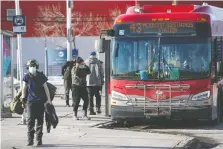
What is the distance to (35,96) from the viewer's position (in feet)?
34.5

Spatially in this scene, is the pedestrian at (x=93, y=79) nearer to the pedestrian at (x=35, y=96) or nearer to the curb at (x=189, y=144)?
the curb at (x=189, y=144)

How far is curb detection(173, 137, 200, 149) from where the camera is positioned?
11.0 metres

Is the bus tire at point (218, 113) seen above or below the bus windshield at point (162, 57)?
below

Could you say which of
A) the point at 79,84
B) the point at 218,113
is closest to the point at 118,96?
the point at 79,84

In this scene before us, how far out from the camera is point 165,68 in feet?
45.8

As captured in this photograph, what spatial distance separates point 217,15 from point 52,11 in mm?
37659

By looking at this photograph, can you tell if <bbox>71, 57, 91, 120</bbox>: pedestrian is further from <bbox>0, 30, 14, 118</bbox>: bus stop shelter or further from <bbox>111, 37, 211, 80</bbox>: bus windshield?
<bbox>0, 30, 14, 118</bbox>: bus stop shelter

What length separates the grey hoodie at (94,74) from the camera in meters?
17.0

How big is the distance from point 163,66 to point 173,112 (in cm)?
119

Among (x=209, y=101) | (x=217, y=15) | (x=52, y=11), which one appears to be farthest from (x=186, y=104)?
(x=52, y=11)

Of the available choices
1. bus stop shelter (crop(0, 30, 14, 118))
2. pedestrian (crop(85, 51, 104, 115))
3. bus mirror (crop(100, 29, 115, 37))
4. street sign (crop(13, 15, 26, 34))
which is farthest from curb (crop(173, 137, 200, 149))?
bus stop shelter (crop(0, 30, 14, 118))

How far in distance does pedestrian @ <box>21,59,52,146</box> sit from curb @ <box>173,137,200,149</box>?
270cm

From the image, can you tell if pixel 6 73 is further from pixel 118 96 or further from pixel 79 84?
pixel 118 96

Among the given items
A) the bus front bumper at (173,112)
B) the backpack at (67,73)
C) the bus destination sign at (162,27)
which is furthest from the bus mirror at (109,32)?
the backpack at (67,73)
